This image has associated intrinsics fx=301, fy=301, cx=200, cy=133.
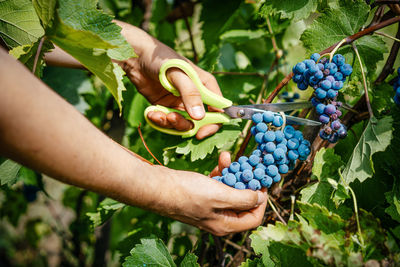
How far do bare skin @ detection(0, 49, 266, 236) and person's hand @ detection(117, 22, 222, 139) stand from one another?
0.29 metres

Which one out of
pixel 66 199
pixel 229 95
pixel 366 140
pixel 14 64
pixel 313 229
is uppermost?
pixel 14 64

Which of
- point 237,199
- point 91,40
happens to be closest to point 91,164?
point 91,40

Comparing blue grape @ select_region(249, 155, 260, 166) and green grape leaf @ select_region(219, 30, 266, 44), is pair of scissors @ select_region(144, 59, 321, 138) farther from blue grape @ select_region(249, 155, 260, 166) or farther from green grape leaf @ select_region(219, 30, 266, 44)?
green grape leaf @ select_region(219, 30, 266, 44)

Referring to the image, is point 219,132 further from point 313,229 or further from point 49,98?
point 49,98

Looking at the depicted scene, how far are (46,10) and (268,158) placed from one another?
0.79 metres

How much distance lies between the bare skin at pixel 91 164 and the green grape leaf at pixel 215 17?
105cm

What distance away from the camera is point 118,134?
6.75ft

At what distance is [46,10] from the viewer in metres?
0.86

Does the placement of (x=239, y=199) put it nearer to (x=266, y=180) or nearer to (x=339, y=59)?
(x=266, y=180)

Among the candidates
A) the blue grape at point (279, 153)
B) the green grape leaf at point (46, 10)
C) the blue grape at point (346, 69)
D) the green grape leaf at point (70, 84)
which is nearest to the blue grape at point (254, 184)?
the blue grape at point (279, 153)

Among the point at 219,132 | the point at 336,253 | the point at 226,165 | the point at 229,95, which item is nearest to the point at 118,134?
the point at 229,95

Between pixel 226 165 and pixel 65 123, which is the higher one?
pixel 65 123

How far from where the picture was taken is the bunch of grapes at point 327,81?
913 millimetres

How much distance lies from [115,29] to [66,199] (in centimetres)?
222
